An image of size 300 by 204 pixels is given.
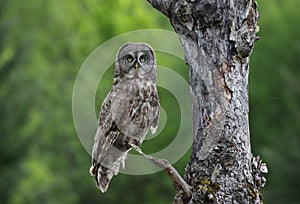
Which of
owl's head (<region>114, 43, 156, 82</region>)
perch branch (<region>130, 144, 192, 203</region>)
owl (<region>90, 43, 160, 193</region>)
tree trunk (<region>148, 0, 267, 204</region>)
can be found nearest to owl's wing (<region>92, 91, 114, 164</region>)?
owl (<region>90, 43, 160, 193</region>)

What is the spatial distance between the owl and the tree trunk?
1.55m

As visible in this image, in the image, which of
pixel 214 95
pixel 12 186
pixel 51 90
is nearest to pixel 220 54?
pixel 214 95

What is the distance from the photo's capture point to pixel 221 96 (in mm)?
6953

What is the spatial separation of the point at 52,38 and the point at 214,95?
32.2 meters

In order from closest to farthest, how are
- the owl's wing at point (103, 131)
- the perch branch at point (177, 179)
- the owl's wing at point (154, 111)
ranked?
the perch branch at point (177, 179) → the owl's wing at point (103, 131) → the owl's wing at point (154, 111)

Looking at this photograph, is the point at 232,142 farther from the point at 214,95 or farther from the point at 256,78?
the point at 256,78

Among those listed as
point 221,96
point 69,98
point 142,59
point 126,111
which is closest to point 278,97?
point 69,98

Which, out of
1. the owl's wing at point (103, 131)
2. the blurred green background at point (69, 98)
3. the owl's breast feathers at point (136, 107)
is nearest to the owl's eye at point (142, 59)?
the owl's breast feathers at point (136, 107)

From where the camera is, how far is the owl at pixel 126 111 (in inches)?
332

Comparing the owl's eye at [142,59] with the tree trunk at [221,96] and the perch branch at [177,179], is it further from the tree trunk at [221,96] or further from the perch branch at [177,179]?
the perch branch at [177,179]

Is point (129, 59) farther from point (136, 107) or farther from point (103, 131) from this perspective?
point (103, 131)

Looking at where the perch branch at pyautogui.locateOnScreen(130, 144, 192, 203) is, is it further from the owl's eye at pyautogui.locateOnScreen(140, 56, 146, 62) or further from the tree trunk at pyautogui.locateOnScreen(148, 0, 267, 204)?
the owl's eye at pyautogui.locateOnScreen(140, 56, 146, 62)

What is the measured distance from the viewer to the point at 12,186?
27547 mm

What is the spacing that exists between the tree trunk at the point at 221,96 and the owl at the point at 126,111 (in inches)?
60.9
